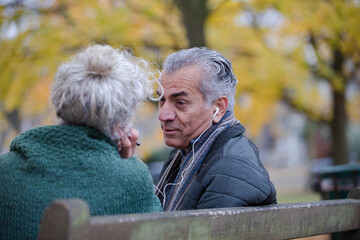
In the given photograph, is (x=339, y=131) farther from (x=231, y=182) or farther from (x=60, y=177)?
(x=60, y=177)

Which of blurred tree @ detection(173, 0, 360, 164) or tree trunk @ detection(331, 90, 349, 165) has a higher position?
blurred tree @ detection(173, 0, 360, 164)

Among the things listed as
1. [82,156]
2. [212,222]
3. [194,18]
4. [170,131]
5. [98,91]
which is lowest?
[194,18]

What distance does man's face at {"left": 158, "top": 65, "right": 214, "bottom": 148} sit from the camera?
2648mm

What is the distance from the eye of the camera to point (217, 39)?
11.3 meters

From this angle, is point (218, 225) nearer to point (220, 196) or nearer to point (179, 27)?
point (220, 196)

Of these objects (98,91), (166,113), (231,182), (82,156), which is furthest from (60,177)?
(166,113)

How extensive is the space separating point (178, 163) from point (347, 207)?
3.39ft

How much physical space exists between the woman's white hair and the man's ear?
0.89 meters

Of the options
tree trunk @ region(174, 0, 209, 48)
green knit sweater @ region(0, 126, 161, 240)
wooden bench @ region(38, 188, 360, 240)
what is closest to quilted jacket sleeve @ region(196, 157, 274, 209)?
wooden bench @ region(38, 188, 360, 240)

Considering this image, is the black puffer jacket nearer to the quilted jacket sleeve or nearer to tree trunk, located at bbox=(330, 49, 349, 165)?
the quilted jacket sleeve

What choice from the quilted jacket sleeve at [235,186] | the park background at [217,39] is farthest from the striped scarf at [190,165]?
the park background at [217,39]

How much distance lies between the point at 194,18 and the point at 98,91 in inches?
262

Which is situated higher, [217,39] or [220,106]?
[220,106]

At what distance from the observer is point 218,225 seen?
1.64 metres
